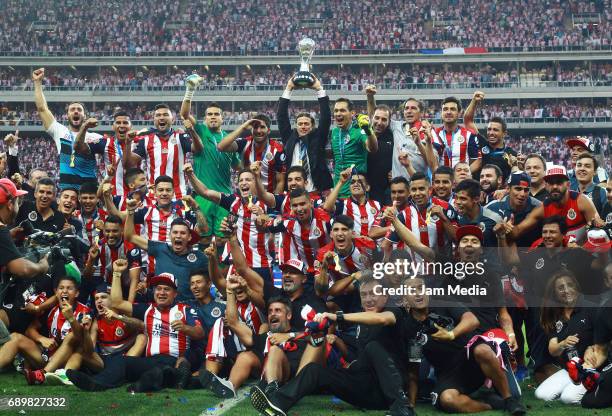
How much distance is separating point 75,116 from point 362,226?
158 inches

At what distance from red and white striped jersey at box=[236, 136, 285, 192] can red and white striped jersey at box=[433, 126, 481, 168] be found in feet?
5.94

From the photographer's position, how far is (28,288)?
9.18 metres

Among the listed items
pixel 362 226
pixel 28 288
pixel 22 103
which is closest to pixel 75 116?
pixel 28 288

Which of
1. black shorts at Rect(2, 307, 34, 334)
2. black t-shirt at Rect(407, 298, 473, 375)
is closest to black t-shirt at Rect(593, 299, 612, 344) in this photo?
black t-shirt at Rect(407, 298, 473, 375)

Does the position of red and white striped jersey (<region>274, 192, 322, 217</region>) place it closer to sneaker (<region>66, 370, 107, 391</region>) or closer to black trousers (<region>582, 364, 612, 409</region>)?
sneaker (<region>66, 370, 107, 391</region>)

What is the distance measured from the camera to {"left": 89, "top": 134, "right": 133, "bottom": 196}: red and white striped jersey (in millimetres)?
11508

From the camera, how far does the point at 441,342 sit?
294 inches

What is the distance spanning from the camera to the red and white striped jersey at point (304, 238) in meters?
9.20

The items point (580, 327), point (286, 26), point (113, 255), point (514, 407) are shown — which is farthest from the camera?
point (286, 26)

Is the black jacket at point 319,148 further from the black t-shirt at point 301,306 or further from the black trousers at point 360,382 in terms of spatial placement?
the black trousers at point 360,382

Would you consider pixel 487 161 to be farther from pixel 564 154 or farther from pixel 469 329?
pixel 564 154

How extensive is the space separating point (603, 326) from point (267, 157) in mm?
4844

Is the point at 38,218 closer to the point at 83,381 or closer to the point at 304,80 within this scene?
the point at 83,381

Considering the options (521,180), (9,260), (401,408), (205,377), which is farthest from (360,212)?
(9,260)
